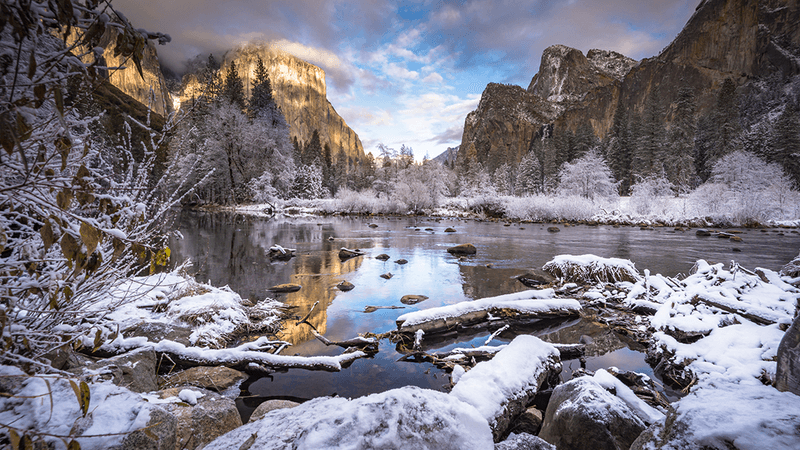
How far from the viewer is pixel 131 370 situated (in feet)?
9.04

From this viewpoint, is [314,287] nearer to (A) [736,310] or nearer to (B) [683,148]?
(A) [736,310]

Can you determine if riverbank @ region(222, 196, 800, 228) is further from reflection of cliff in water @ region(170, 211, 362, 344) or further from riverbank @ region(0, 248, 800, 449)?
riverbank @ region(0, 248, 800, 449)

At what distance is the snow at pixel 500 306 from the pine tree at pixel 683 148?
40.7 m

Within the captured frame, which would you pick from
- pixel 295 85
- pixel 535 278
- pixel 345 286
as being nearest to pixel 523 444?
pixel 345 286

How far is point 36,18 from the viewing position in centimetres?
116

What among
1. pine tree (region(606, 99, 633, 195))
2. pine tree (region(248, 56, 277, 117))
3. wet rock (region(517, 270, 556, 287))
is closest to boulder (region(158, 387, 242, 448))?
wet rock (region(517, 270, 556, 287))

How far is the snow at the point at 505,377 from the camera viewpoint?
2.37 metres

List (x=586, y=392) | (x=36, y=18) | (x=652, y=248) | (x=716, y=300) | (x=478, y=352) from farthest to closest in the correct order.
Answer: (x=652, y=248) → (x=716, y=300) → (x=478, y=352) → (x=586, y=392) → (x=36, y=18)

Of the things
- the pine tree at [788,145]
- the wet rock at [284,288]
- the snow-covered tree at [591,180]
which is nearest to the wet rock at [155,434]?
the wet rock at [284,288]

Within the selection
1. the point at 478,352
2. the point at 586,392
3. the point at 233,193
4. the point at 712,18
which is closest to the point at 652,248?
the point at 478,352

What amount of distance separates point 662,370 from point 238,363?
5.20 meters

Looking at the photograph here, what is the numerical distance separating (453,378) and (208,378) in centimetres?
275

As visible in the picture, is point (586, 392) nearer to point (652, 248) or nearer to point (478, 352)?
point (478, 352)

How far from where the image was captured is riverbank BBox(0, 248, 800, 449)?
1537 millimetres
